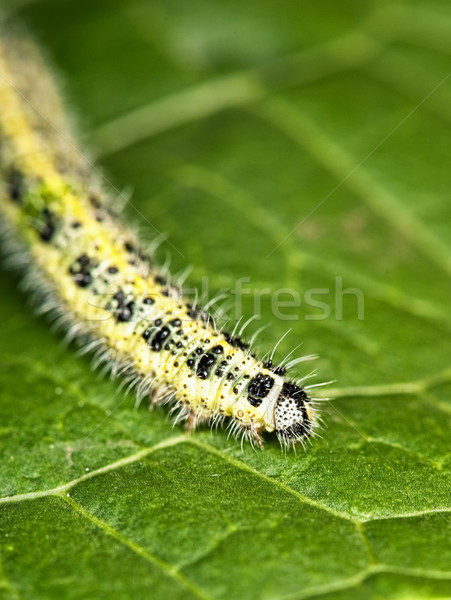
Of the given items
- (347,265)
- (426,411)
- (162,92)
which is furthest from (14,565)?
(162,92)

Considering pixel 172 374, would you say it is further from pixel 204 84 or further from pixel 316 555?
pixel 204 84

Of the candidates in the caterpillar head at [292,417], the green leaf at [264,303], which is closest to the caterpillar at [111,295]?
the caterpillar head at [292,417]

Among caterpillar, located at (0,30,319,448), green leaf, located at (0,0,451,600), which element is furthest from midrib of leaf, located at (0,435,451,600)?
caterpillar, located at (0,30,319,448)

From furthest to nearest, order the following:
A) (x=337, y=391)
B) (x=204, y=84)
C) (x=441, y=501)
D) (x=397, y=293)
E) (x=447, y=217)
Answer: (x=204, y=84) < (x=447, y=217) < (x=397, y=293) < (x=337, y=391) < (x=441, y=501)

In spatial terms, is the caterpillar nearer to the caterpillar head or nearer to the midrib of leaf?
the caterpillar head

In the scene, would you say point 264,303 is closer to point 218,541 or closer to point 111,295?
point 111,295

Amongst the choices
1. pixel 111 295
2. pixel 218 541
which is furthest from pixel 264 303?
pixel 218 541
